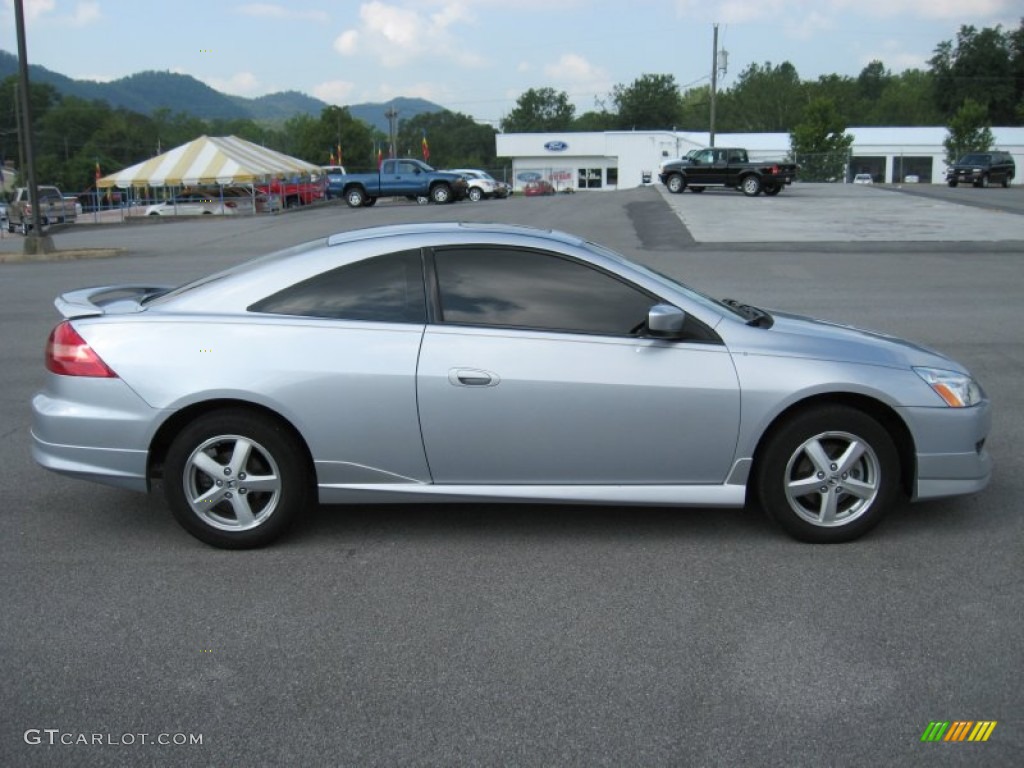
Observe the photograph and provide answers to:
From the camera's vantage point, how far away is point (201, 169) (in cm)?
4438

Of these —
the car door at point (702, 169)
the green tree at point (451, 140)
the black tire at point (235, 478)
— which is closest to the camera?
the black tire at point (235, 478)

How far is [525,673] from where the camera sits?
3555 mm

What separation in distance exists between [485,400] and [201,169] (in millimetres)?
43238

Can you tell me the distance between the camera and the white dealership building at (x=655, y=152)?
78.1 meters

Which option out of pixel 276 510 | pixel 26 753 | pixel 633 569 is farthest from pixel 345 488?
pixel 26 753

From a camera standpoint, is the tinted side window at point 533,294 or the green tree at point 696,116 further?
the green tree at point 696,116

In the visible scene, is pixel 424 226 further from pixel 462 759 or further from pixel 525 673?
pixel 462 759

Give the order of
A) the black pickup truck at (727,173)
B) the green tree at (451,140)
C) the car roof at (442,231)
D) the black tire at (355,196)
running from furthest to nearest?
1. the green tree at (451,140)
2. the black tire at (355,196)
3. the black pickup truck at (727,173)
4. the car roof at (442,231)

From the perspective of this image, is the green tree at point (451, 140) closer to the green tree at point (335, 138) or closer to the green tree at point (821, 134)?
the green tree at point (335, 138)

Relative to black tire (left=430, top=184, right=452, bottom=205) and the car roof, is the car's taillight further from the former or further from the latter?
black tire (left=430, top=184, right=452, bottom=205)

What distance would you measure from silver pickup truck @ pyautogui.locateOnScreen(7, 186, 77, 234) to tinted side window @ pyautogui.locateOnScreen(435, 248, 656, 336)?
36.1 metres

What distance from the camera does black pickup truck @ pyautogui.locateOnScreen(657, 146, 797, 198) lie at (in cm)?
3769

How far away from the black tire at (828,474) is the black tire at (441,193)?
38287 mm

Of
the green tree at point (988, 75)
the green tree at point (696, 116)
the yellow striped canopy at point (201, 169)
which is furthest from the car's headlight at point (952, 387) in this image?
the green tree at point (696, 116)
